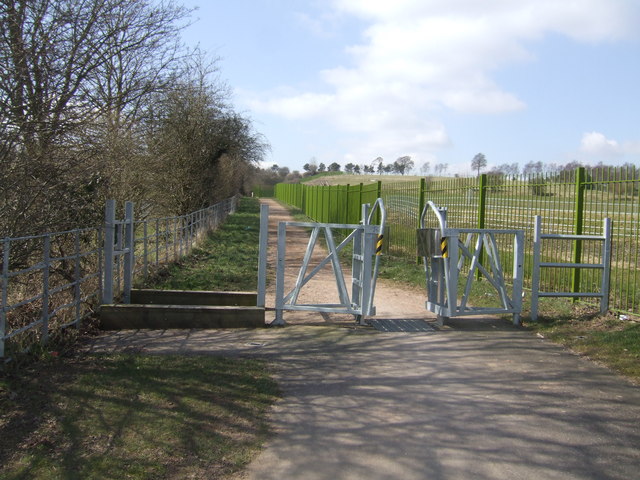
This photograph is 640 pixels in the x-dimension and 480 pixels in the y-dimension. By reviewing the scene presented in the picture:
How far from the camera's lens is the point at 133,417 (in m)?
4.64

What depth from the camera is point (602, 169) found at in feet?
28.1

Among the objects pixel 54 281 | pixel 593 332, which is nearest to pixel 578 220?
pixel 593 332

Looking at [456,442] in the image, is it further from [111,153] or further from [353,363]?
[111,153]

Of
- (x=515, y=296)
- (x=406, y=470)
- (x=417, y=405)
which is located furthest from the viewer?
(x=515, y=296)

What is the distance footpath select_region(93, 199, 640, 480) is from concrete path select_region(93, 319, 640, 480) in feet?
0.04

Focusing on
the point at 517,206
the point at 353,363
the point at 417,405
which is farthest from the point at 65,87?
the point at 517,206

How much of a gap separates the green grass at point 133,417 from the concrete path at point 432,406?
30 cm

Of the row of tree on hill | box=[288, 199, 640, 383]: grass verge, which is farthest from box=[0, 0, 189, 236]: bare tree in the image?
box=[288, 199, 640, 383]: grass verge

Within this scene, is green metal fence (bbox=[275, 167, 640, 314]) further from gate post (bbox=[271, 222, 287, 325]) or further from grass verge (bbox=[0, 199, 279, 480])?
grass verge (bbox=[0, 199, 279, 480])

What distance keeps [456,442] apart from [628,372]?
8.81 feet

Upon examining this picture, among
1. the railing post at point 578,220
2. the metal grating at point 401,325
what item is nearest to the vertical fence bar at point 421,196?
the railing post at point 578,220

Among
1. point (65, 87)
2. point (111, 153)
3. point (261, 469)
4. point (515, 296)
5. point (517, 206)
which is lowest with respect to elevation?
point (261, 469)

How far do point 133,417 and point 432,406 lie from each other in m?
2.36

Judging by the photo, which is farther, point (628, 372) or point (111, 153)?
point (111, 153)
